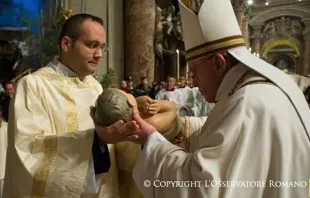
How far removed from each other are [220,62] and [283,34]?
95.3 feet

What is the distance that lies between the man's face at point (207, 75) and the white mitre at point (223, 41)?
28 mm

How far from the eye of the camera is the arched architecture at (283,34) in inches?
1072

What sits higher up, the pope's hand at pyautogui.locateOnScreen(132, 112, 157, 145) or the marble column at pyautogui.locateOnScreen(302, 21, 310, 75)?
the marble column at pyautogui.locateOnScreen(302, 21, 310, 75)

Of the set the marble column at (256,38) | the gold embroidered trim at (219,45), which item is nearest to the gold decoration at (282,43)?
the marble column at (256,38)

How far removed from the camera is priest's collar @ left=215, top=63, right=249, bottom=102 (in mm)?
1560

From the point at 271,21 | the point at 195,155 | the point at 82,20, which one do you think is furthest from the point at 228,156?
the point at 271,21

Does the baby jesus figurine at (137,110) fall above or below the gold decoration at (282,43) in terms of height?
below

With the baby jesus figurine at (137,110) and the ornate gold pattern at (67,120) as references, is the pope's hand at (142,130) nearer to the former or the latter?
the baby jesus figurine at (137,110)

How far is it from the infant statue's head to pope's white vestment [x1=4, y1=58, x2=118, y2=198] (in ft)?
0.87

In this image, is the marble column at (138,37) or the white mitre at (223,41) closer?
the white mitre at (223,41)

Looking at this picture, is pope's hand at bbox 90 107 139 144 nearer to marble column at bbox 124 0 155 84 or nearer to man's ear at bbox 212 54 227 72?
man's ear at bbox 212 54 227 72

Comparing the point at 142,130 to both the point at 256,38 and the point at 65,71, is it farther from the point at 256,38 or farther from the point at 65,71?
the point at 256,38

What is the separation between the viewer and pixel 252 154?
1364mm

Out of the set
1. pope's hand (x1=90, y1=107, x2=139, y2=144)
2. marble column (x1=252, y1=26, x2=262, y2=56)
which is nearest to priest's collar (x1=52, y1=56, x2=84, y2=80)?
pope's hand (x1=90, y1=107, x2=139, y2=144)
